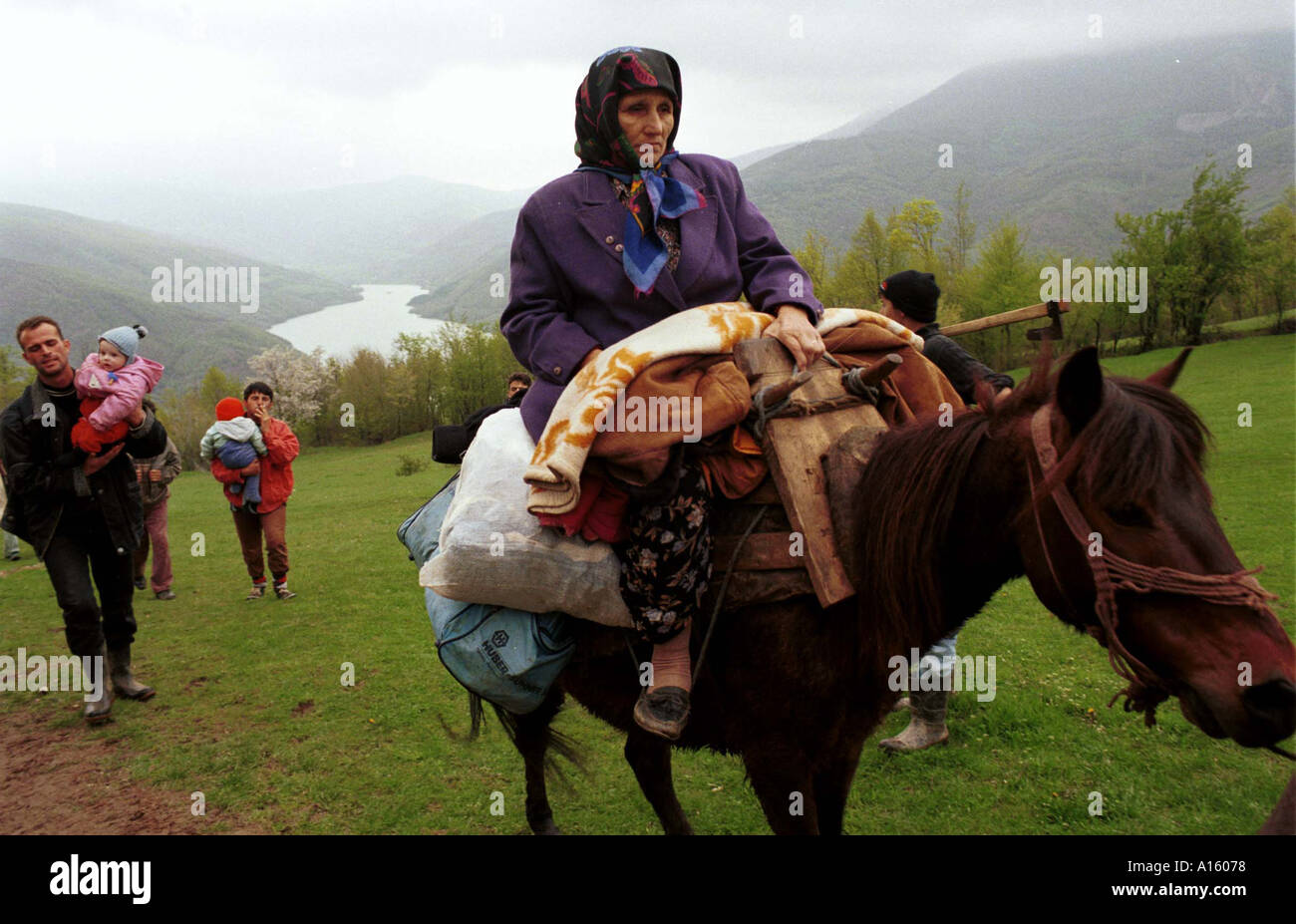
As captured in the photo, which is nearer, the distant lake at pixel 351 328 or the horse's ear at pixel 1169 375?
the horse's ear at pixel 1169 375

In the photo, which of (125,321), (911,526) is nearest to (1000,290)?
(911,526)

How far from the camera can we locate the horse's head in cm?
161

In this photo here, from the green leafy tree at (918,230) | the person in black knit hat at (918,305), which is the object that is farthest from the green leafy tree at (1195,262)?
the person in black knit hat at (918,305)

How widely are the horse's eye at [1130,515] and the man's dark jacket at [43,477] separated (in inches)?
277

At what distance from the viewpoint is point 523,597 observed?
284 centimetres

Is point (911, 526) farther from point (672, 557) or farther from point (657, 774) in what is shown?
point (657, 774)

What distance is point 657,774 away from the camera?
12.4 ft

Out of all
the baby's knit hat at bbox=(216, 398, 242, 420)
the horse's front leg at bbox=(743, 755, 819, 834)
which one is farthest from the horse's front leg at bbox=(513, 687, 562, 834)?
the baby's knit hat at bbox=(216, 398, 242, 420)

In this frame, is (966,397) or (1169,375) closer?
(1169,375)

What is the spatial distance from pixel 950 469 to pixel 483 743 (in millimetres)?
4728

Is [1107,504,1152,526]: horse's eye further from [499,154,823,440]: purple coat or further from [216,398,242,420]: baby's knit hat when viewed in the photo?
[216,398,242,420]: baby's knit hat

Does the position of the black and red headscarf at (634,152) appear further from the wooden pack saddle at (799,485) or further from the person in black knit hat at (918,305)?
the person in black knit hat at (918,305)

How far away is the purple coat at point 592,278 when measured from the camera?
2.84 meters

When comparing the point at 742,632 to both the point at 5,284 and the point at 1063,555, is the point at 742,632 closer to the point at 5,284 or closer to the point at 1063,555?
the point at 1063,555
